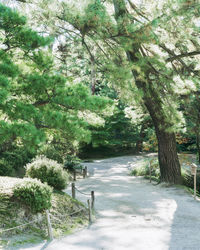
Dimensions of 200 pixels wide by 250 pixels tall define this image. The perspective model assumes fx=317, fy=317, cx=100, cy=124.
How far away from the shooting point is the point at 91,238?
6336 millimetres

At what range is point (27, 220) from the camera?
6672mm

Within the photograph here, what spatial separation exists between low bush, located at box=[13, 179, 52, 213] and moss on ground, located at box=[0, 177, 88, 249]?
0.14m

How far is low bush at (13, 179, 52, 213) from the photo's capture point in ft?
22.3

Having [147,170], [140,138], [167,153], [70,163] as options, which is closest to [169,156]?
[167,153]

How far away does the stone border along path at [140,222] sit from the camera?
5.90 meters

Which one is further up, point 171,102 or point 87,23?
point 87,23

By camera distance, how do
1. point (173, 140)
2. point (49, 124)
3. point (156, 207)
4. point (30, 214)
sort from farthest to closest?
point (173, 140) → point (156, 207) → point (30, 214) → point (49, 124)

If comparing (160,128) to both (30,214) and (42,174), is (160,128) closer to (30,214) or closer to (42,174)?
(42,174)

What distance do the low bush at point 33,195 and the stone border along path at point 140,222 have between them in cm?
95

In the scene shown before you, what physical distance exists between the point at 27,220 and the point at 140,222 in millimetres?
2784

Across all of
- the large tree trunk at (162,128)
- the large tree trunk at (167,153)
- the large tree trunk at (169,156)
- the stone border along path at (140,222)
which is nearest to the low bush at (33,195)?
the stone border along path at (140,222)

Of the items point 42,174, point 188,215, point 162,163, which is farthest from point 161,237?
point 162,163

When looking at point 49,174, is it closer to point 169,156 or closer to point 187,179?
point 169,156

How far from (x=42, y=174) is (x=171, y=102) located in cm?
542
